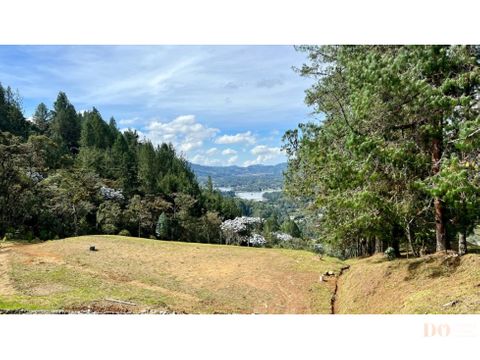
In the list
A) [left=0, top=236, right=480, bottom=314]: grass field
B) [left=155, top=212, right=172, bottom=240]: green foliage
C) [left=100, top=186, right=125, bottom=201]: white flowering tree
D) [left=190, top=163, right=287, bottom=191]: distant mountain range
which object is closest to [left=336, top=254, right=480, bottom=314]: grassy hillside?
[left=0, top=236, right=480, bottom=314]: grass field

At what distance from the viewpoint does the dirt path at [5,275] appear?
5.00 meters

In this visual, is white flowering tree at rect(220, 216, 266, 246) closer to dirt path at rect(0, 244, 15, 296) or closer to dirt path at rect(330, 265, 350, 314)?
dirt path at rect(330, 265, 350, 314)

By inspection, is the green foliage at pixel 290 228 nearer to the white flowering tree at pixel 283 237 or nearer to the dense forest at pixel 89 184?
the white flowering tree at pixel 283 237

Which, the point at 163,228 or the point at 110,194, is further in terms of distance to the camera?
the point at 163,228

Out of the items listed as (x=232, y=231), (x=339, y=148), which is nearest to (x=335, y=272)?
(x=339, y=148)

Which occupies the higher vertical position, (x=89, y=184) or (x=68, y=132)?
(x=68, y=132)

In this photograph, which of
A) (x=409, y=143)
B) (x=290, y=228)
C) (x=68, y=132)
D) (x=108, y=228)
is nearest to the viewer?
(x=409, y=143)

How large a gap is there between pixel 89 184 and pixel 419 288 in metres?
11.7

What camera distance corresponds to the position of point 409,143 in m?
4.75

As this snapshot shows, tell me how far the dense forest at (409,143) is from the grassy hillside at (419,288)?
0.54 metres

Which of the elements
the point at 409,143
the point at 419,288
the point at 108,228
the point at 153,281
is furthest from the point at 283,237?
the point at 409,143

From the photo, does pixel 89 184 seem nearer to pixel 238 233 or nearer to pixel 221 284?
pixel 238 233

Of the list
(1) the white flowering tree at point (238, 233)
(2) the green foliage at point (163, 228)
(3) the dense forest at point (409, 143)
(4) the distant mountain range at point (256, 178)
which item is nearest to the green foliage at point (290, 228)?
(1) the white flowering tree at point (238, 233)
